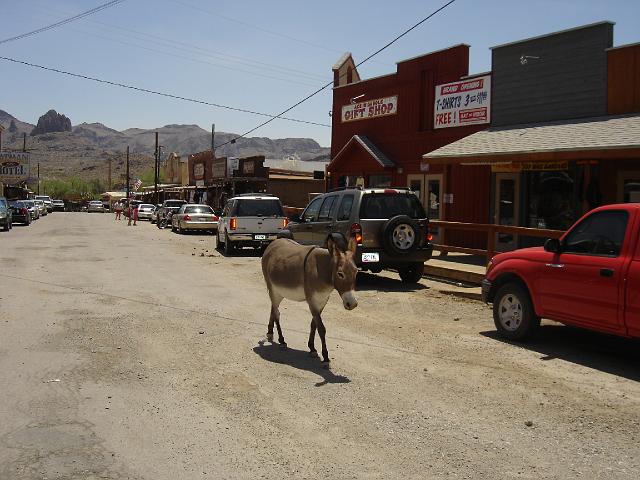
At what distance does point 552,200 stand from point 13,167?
74.8m

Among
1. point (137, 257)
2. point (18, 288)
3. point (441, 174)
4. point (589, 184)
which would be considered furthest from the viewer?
point (441, 174)

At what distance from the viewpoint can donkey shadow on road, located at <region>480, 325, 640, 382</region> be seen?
744cm

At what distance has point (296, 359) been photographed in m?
7.34

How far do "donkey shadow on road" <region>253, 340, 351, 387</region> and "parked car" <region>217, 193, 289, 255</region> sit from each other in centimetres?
1293

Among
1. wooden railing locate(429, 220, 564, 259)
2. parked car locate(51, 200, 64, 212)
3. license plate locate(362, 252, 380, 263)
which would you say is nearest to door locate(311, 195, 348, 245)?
license plate locate(362, 252, 380, 263)

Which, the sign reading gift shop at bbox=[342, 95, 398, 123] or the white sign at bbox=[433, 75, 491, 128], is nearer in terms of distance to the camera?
the white sign at bbox=[433, 75, 491, 128]

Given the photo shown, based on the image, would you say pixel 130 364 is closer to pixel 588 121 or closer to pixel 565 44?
pixel 588 121

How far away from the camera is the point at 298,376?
21.8 ft

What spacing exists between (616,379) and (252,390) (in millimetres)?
3872

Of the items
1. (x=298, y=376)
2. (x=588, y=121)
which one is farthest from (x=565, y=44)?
(x=298, y=376)

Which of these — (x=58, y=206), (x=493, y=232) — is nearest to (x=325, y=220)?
(x=493, y=232)

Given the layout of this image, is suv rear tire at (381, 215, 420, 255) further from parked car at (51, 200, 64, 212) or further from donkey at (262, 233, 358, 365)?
parked car at (51, 200, 64, 212)

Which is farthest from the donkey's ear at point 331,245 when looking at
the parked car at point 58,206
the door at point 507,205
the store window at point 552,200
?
the parked car at point 58,206

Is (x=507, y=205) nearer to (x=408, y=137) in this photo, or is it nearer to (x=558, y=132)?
(x=558, y=132)
